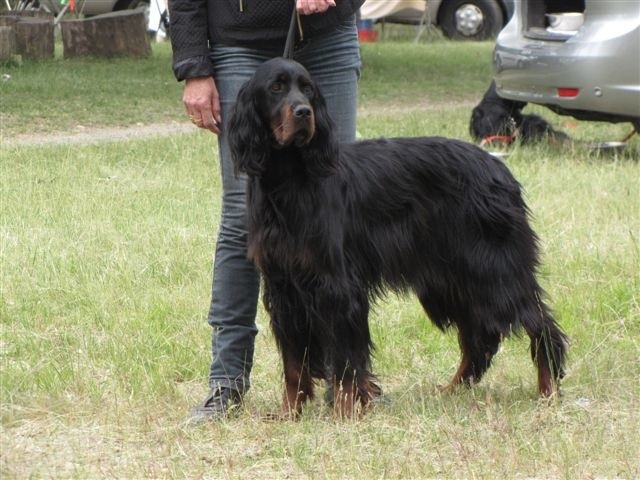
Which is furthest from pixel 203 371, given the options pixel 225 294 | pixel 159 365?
pixel 225 294

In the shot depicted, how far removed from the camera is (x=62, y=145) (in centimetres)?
1022

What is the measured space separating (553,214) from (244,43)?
3.58 m

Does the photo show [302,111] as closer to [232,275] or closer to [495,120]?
[232,275]

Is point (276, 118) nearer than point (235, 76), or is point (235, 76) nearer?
point (276, 118)

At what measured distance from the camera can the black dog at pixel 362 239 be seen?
4.17 m

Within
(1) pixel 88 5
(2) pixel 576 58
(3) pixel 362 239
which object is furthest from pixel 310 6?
(1) pixel 88 5

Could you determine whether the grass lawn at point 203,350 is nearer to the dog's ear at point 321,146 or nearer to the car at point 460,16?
the dog's ear at point 321,146

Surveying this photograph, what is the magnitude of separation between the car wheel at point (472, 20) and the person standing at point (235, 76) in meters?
20.2

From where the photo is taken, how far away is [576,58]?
9.30 meters

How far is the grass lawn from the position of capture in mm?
4016

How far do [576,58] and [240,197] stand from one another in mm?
5435

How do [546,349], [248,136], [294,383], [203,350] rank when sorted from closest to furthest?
[248,136], [294,383], [546,349], [203,350]

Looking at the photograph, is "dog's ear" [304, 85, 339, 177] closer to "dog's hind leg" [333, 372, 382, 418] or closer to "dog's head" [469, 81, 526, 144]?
"dog's hind leg" [333, 372, 382, 418]

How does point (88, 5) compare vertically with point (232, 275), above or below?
below
